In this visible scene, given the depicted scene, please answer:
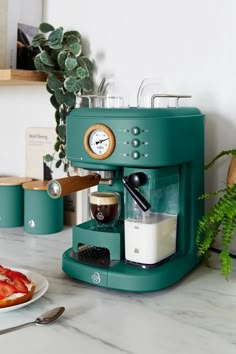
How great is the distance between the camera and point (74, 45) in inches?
54.9

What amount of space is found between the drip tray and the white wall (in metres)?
0.35

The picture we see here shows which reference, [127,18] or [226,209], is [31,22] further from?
[226,209]

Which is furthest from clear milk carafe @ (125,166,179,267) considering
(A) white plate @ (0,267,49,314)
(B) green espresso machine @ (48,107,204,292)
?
(A) white plate @ (0,267,49,314)

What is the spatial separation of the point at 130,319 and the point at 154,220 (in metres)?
0.23

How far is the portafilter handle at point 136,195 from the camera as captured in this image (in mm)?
928

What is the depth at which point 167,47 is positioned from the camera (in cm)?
128

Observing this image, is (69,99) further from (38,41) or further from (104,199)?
(104,199)

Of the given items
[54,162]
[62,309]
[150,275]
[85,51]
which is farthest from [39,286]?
[85,51]

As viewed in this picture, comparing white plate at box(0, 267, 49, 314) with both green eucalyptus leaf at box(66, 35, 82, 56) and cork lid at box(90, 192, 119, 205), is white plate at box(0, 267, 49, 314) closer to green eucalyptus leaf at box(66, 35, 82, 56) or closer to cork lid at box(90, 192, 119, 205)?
cork lid at box(90, 192, 119, 205)

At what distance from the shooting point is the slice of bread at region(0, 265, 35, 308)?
84cm

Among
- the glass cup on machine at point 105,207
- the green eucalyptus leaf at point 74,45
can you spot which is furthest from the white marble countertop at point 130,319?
the green eucalyptus leaf at point 74,45

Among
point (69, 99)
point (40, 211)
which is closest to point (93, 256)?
point (40, 211)

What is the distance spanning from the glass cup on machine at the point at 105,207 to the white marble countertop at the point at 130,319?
5.6 inches

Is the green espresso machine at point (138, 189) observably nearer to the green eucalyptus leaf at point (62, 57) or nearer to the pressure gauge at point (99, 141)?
the pressure gauge at point (99, 141)
